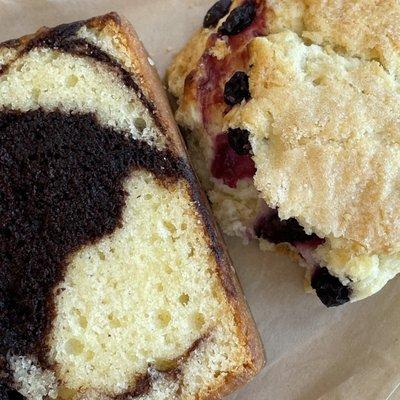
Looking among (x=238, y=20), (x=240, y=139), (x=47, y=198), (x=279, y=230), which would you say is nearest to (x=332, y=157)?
(x=240, y=139)

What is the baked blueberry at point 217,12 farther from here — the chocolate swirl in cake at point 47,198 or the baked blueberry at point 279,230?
the baked blueberry at point 279,230

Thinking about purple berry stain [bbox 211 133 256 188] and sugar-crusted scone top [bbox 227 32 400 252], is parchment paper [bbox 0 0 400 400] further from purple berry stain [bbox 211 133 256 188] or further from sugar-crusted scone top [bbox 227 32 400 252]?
sugar-crusted scone top [bbox 227 32 400 252]

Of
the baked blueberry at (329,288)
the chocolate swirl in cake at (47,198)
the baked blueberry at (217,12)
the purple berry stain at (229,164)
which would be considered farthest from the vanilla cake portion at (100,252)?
the baked blueberry at (217,12)

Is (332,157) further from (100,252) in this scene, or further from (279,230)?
(100,252)

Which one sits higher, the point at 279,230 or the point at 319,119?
the point at 319,119

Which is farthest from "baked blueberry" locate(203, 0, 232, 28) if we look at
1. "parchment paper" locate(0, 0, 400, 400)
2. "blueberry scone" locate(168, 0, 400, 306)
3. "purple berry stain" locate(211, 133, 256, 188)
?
"parchment paper" locate(0, 0, 400, 400)
